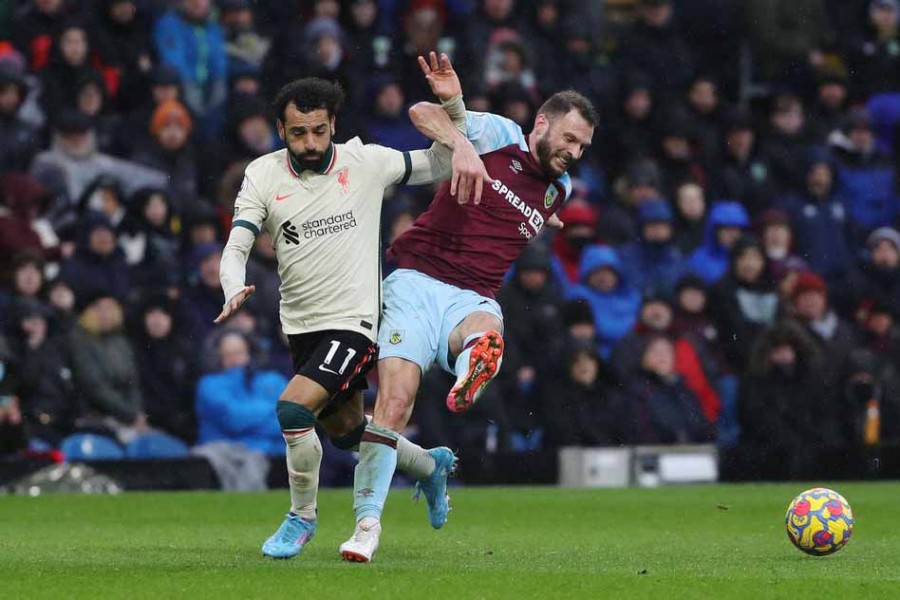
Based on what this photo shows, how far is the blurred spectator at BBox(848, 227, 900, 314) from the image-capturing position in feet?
60.1

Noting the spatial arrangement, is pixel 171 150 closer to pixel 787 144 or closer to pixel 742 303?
pixel 742 303

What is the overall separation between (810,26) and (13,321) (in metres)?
10.5

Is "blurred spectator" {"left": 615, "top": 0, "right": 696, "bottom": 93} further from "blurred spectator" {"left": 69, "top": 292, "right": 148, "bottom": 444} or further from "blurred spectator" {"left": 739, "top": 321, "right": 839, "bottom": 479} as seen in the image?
"blurred spectator" {"left": 69, "top": 292, "right": 148, "bottom": 444}

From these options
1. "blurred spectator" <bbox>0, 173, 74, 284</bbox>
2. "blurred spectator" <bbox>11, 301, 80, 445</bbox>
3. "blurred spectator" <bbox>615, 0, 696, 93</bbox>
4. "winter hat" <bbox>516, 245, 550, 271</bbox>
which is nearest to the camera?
"blurred spectator" <bbox>11, 301, 80, 445</bbox>

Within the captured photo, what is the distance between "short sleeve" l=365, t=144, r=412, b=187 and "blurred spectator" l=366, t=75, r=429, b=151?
8.00 metres

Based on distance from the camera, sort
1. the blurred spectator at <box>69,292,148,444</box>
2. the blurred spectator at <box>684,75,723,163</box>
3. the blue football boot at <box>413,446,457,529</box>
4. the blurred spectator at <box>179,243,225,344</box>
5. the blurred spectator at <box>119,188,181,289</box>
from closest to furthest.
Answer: the blue football boot at <box>413,446,457,529</box>
the blurred spectator at <box>69,292,148,444</box>
the blurred spectator at <box>179,243,225,344</box>
the blurred spectator at <box>119,188,181,289</box>
the blurred spectator at <box>684,75,723,163</box>

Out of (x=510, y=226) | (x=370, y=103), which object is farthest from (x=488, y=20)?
(x=510, y=226)

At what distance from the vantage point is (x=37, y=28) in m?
16.7

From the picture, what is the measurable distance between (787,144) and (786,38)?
1.53 meters

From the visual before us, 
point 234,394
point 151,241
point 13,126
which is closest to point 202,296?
point 151,241

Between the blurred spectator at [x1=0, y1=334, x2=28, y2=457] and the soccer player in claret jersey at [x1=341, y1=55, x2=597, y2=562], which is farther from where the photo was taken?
the blurred spectator at [x1=0, y1=334, x2=28, y2=457]

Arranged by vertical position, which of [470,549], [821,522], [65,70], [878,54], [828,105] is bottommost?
[470,549]

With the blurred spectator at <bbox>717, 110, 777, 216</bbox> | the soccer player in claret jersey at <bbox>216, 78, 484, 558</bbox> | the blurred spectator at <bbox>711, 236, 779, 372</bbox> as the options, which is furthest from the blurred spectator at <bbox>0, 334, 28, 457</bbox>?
the blurred spectator at <bbox>717, 110, 777, 216</bbox>

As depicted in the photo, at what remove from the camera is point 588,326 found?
16.4 m
